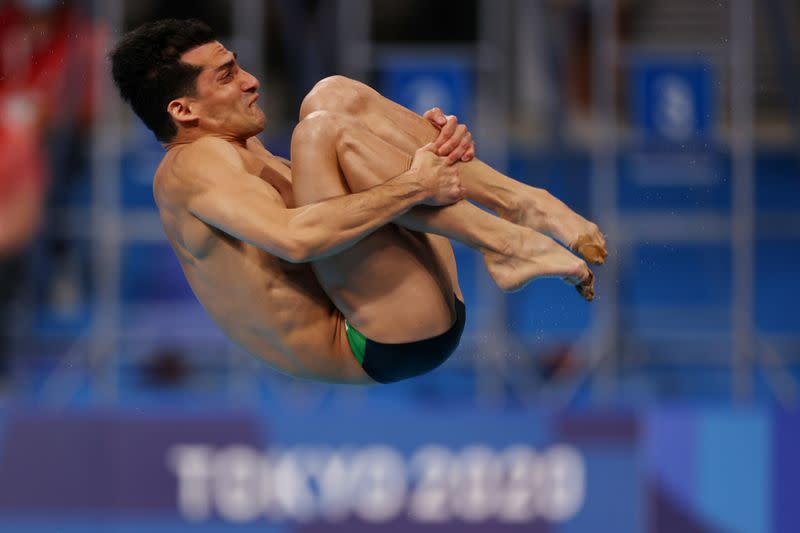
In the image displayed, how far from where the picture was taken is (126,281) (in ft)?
32.4

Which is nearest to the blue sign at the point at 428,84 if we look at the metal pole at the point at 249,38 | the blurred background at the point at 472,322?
the blurred background at the point at 472,322

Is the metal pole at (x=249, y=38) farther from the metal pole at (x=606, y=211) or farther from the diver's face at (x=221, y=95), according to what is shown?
the diver's face at (x=221, y=95)

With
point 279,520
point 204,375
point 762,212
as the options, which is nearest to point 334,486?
point 279,520

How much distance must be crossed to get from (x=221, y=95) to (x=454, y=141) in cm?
83

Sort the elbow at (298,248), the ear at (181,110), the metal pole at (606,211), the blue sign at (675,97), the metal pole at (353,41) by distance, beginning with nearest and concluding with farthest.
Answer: the elbow at (298,248), the ear at (181,110), the blue sign at (675,97), the metal pole at (606,211), the metal pole at (353,41)

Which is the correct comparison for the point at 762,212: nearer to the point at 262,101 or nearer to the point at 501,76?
the point at 501,76

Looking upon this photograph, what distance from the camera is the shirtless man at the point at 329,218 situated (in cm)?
457

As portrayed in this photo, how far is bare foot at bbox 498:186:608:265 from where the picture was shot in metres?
4.71

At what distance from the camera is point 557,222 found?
484cm

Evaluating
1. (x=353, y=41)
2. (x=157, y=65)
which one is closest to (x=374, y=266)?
(x=157, y=65)

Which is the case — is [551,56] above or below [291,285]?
above

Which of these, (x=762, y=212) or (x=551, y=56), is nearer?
(x=551, y=56)

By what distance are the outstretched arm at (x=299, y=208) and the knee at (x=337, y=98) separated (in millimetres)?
320

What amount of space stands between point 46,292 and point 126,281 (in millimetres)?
630
